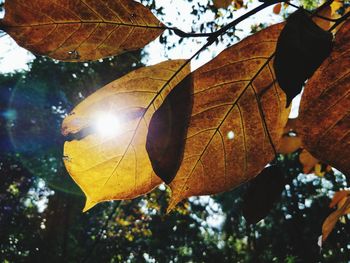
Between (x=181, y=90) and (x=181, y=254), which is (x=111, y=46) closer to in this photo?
(x=181, y=90)

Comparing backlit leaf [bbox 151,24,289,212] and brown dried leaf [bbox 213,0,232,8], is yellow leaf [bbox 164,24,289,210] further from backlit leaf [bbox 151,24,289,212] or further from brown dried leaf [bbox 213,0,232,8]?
brown dried leaf [bbox 213,0,232,8]

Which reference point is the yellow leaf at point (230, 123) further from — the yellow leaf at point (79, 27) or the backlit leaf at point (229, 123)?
the yellow leaf at point (79, 27)

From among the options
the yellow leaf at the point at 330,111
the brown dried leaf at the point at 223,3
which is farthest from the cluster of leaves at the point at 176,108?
the brown dried leaf at the point at 223,3

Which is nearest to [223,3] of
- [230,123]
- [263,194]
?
[230,123]

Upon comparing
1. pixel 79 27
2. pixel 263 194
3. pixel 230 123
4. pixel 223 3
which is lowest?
pixel 263 194

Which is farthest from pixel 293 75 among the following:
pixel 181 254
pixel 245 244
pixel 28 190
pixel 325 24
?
pixel 245 244

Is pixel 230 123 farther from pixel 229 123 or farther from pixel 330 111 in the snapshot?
pixel 330 111

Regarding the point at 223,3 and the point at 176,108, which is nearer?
the point at 176,108
